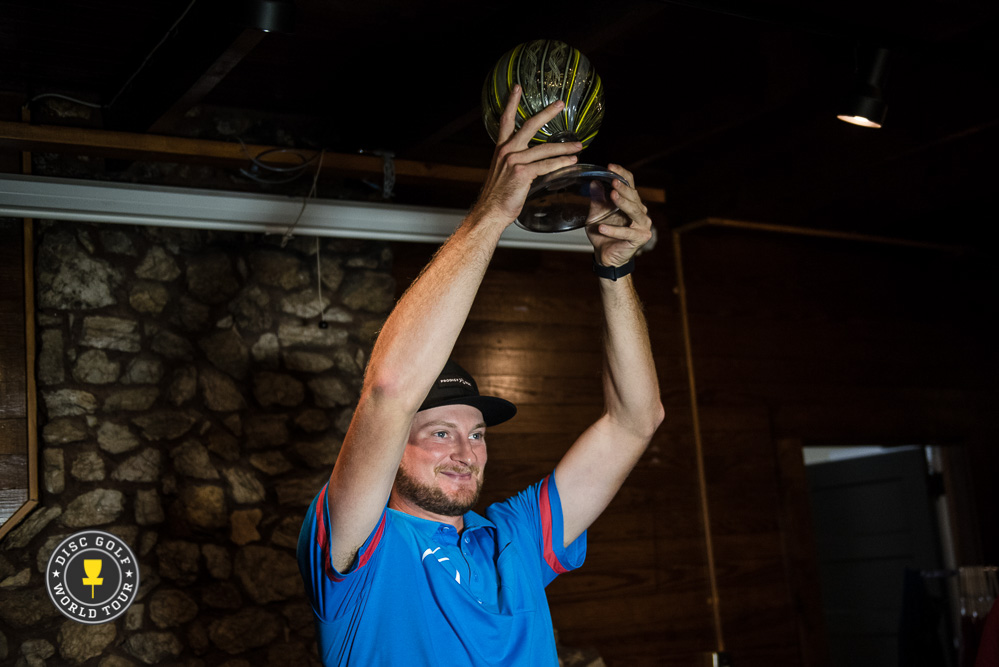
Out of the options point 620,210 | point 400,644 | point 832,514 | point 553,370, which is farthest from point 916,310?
point 400,644

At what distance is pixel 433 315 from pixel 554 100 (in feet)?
1.53

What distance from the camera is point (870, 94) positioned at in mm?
2902

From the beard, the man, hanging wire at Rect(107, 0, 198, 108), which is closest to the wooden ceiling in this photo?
hanging wire at Rect(107, 0, 198, 108)

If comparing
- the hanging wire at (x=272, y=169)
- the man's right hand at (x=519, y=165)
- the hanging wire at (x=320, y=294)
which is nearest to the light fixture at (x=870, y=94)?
the man's right hand at (x=519, y=165)

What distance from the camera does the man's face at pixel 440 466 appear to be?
2.21m

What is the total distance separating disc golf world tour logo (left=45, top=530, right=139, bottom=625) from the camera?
122 inches

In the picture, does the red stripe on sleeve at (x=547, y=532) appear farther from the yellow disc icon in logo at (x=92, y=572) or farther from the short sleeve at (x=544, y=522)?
the yellow disc icon in logo at (x=92, y=572)

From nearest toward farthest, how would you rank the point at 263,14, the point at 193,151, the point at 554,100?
the point at 554,100
the point at 263,14
the point at 193,151

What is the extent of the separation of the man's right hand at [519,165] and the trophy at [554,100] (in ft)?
0.13

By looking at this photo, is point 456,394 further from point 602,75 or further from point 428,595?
point 602,75

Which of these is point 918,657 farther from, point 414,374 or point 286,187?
point 414,374

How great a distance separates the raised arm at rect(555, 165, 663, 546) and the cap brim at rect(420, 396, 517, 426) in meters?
0.24

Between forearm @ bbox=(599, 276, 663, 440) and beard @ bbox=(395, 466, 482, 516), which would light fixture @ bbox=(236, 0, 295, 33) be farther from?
beard @ bbox=(395, 466, 482, 516)

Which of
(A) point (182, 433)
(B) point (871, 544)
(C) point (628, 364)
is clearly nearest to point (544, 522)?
(C) point (628, 364)
